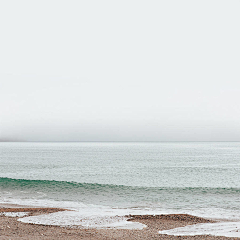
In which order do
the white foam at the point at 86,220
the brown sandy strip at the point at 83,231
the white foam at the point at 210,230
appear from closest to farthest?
the brown sandy strip at the point at 83,231 → the white foam at the point at 210,230 → the white foam at the point at 86,220

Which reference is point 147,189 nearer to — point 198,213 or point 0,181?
point 198,213

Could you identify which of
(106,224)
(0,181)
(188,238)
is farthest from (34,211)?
(0,181)

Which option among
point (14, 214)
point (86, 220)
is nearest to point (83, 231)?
point (86, 220)

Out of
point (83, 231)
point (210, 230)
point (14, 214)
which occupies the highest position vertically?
point (83, 231)

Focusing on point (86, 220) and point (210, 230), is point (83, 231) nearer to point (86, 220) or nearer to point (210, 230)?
point (86, 220)

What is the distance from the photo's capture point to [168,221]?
17.3 metres

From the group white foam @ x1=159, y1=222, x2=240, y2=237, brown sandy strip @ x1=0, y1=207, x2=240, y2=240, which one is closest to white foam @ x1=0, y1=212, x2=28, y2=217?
brown sandy strip @ x1=0, y1=207, x2=240, y2=240

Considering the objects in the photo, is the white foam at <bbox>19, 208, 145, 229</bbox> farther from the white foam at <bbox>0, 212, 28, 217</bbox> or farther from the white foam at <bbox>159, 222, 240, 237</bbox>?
the white foam at <bbox>159, 222, 240, 237</bbox>

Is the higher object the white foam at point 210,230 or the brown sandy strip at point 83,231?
the brown sandy strip at point 83,231

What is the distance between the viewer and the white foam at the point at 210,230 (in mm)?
14212

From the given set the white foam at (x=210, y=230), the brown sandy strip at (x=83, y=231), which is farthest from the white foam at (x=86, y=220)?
the white foam at (x=210, y=230)

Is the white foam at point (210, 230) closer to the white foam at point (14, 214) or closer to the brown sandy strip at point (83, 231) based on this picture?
the brown sandy strip at point (83, 231)

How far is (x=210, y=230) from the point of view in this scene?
15172mm

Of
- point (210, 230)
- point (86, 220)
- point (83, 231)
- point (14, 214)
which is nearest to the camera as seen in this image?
point (83, 231)
